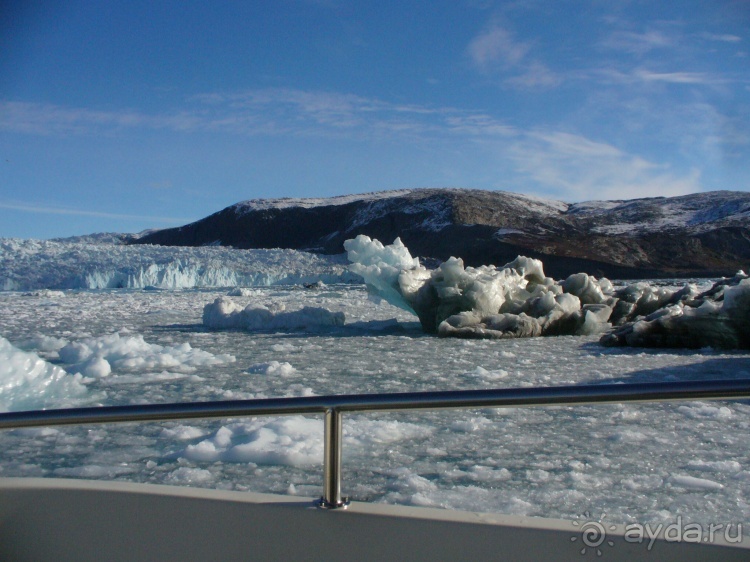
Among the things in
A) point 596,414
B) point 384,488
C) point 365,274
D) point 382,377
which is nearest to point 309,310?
point 365,274

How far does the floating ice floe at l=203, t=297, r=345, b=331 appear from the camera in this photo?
8.98 meters

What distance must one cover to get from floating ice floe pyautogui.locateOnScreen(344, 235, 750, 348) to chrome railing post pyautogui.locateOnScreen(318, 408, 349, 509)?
618cm

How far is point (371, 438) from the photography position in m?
3.02

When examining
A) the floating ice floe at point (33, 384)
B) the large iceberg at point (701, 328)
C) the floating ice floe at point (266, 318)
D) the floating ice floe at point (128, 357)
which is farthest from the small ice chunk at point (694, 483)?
the floating ice floe at point (266, 318)

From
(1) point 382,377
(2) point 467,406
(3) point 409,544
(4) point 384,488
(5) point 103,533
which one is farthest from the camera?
(1) point 382,377

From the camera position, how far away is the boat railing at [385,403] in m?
1.04

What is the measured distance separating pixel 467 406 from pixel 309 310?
808 centimetres

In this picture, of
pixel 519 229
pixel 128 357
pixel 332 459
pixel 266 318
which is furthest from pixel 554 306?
pixel 519 229

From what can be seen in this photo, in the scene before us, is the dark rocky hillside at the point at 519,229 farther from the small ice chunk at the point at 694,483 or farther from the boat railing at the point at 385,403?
the boat railing at the point at 385,403

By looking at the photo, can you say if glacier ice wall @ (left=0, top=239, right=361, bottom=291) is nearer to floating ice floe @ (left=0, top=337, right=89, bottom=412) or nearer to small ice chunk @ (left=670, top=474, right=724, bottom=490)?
floating ice floe @ (left=0, top=337, right=89, bottom=412)

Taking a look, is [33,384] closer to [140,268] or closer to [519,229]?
[140,268]

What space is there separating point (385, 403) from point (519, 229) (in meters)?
40.3

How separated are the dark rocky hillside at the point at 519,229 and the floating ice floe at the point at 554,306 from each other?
870 inches

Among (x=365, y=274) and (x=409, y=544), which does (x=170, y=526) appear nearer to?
(x=409, y=544)
